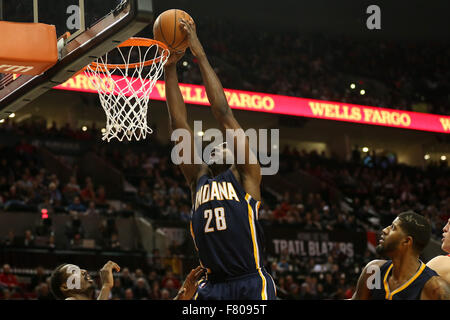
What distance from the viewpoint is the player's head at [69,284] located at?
4.10 metres

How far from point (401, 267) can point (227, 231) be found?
1020mm

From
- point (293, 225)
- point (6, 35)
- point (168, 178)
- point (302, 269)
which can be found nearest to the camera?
point (6, 35)

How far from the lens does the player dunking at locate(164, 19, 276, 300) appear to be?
146 inches

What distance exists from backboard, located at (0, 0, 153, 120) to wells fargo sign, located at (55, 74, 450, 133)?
35.3 ft

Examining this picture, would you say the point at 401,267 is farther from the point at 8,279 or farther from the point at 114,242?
the point at 114,242

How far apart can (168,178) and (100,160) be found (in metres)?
1.67

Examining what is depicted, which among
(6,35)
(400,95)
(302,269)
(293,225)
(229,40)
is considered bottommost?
(302,269)

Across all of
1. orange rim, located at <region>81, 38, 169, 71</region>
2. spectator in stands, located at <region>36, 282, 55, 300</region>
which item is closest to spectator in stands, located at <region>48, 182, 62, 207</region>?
spectator in stands, located at <region>36, 282, 55, 300</region>

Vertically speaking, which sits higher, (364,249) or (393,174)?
(393,174)

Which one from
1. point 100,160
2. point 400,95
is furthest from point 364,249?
point 400,95
